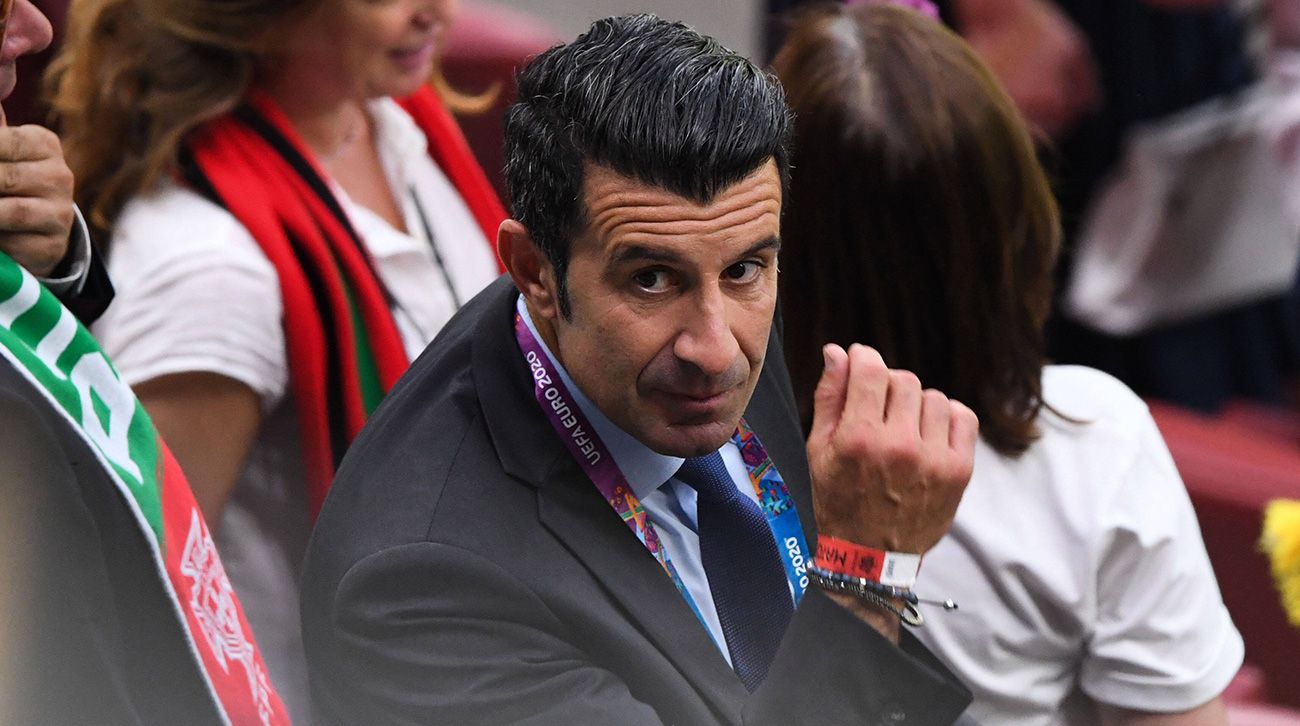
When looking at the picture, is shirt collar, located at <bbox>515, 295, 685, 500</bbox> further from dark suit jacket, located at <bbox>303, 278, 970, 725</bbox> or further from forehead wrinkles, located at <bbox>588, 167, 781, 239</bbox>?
forehead wrinkles, located at <bbox>588, 167, 781, 239</bbox>

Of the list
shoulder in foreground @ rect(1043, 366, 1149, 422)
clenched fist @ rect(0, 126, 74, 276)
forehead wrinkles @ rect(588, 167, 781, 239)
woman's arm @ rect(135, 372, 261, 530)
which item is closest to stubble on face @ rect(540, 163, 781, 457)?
forehead wrinkles @ rect(588, 167, 781, 239)

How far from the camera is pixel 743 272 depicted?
4.44ft

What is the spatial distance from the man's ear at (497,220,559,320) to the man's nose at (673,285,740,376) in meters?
0.11

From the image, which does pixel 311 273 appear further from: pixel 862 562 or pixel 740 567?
pixel 862 562

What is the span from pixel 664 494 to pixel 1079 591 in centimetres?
45

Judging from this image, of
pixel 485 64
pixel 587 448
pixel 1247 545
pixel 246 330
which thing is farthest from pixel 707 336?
pixel 485 64

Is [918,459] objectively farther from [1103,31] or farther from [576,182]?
[1103,31]

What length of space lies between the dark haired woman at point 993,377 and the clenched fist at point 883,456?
34 cm

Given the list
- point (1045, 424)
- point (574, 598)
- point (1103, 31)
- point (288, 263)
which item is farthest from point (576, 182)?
point (1103, 31)

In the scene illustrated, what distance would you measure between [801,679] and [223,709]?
1.37 feet

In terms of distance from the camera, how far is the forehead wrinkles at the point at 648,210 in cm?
129

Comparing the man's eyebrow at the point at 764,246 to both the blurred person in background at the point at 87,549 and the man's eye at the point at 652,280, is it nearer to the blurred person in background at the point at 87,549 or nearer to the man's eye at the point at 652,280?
the man's eye at the point at 652,280

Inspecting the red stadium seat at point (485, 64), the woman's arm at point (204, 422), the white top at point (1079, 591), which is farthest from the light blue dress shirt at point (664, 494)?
the red stadium seat at point (485, 64)

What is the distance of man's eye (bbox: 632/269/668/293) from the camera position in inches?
52.1
